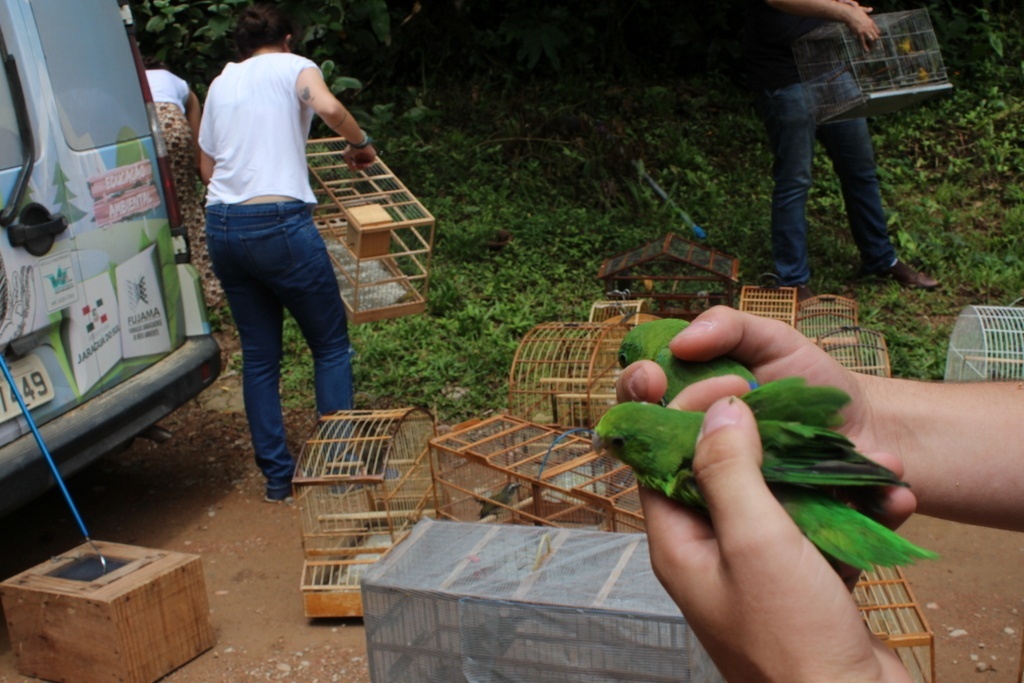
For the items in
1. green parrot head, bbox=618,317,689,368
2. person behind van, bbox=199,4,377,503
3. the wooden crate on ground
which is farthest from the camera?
person behind van, bbox=199,4,377,503

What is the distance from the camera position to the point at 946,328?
19.7ft

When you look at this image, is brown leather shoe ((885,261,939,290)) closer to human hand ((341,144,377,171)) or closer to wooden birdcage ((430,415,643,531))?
wooden birdcage ((430,415,643,531))

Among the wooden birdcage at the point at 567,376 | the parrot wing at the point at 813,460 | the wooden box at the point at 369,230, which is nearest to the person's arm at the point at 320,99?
the wooden box at the point at 369,230

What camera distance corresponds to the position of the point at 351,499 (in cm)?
422

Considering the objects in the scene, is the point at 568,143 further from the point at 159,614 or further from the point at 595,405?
the point at 159,614

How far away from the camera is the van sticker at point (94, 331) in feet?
13.1

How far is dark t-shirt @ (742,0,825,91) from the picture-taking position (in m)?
5.81

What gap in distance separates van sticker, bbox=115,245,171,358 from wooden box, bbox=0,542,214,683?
1045mm

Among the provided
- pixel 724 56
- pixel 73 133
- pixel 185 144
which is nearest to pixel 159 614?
pixel 73 133

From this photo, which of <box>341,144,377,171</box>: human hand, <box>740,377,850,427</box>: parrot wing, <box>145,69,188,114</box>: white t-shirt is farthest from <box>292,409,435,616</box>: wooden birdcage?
<box>145,69,188,114</box>: white t-shirt

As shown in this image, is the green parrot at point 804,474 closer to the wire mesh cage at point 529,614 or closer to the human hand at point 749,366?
the human hand at point 749,366

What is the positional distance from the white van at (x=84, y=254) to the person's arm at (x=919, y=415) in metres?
2.71

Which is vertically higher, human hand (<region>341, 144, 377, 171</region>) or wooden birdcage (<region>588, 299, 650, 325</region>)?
human hand (<region>341, 144, 377, 171</region>)

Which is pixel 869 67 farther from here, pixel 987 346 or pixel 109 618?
pixel 109 618
